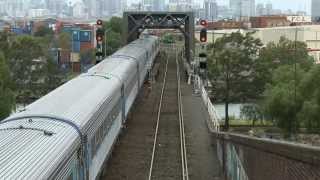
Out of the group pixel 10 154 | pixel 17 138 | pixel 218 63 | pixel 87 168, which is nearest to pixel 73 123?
pixel 87 168

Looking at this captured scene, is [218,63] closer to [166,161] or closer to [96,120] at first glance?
[166,161]

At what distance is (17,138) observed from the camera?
432 inches

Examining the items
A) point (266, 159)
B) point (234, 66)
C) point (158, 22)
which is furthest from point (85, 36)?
point (266, 159)

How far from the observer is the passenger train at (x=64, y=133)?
989 centimetres

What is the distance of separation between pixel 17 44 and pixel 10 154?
79261mm

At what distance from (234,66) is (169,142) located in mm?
59724

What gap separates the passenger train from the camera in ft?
32.4

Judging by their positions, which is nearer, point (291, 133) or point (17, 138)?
point (17, 138)

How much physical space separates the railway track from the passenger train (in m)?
1.81

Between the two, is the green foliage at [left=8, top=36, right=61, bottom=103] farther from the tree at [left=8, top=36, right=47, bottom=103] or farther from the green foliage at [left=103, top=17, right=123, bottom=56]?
the green foliage at [left=103, top=17, right=123, bottom=56]

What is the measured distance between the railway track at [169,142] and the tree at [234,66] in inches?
1454

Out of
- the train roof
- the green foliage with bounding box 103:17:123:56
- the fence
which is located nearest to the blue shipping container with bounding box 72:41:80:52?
the green foliage with bounding box 103:17:123:56

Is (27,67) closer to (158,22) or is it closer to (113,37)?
(158,22)

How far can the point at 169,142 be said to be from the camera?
26.4m
